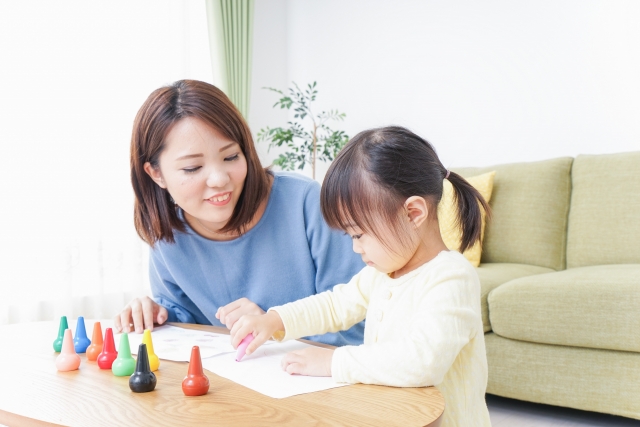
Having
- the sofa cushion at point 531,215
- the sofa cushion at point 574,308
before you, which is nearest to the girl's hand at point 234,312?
the sofa cushion at point 574,308

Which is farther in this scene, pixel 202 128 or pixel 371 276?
pixel 202 128

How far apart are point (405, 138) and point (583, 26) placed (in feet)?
8.48

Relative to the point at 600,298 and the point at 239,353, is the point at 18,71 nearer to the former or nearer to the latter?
the point at 239,353

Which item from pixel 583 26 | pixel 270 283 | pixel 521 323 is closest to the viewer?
pixel 270 283

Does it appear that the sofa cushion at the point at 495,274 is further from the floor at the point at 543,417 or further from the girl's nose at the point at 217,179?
the girl's nose at the point at 217,179

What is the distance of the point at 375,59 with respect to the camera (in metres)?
4.14

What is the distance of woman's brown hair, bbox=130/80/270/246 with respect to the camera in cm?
141

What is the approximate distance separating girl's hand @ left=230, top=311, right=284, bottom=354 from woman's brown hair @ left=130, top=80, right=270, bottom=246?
16.5 inches

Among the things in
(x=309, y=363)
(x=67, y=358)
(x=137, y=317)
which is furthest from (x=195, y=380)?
(x=137, y=317)

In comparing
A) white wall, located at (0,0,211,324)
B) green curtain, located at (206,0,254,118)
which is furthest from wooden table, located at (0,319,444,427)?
green curtain, located at (206,0,254,118)

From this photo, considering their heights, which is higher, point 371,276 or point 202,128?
point 202,128

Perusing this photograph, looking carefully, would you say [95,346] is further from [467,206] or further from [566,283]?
[566,283]

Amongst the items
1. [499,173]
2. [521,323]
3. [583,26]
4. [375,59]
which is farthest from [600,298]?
[375,59]

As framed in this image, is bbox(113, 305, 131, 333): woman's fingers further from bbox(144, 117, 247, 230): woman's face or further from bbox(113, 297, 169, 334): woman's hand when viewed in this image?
bbox(144, 117, 247, 230): woman's face
